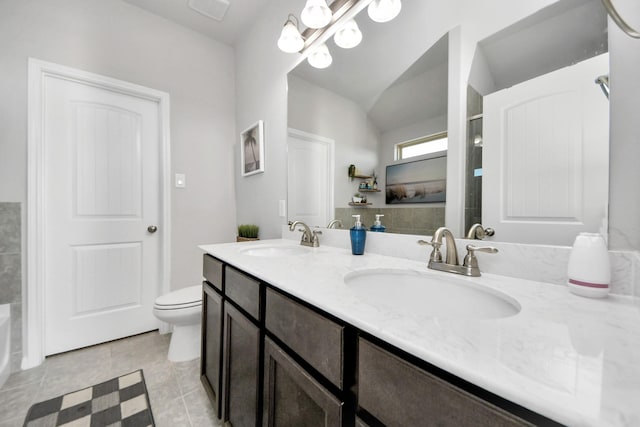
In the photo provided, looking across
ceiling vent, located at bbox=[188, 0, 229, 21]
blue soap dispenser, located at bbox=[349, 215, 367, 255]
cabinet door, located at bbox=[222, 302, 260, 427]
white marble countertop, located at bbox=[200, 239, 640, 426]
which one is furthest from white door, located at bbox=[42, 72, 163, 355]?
white marble countertop, located at bbox=[200, 239, 640, 426]

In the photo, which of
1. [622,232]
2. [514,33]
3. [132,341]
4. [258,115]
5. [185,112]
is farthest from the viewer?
[185,112]

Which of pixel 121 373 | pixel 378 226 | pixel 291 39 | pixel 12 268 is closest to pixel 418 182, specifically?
pixel 378 226

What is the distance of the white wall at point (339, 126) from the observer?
1190 mm

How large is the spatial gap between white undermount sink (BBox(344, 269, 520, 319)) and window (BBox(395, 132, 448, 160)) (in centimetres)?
48

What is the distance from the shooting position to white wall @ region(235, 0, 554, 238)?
32.1 inches

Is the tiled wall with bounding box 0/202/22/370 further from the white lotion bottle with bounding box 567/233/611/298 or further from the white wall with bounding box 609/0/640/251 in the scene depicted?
the white wall with bounding box 609/0/640/251

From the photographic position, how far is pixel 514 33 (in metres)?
0.74

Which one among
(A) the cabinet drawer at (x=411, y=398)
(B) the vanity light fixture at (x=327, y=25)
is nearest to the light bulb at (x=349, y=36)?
(B) the vanity light fixture at (x=327, y=25)

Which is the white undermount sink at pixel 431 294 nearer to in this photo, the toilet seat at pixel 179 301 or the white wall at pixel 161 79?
the toilet seat at pixel 179 301

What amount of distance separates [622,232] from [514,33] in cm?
62

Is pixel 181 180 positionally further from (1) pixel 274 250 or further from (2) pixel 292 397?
(2) pixel 292 397

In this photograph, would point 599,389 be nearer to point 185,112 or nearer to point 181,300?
point 181,300

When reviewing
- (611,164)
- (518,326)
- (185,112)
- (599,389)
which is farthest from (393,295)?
(185,112)

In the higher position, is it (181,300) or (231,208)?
(231,208)
